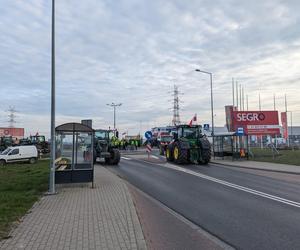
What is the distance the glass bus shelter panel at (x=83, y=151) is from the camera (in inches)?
583

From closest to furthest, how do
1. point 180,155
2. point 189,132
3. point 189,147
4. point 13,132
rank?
point 180,155, point 189,147, point 189,132, point 13,132

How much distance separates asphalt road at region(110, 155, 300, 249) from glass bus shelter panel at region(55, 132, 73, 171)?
2838 millimetres

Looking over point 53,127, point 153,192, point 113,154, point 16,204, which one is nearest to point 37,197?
point 16,204

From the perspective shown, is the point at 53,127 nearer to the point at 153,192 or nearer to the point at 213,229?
the point at 153,192

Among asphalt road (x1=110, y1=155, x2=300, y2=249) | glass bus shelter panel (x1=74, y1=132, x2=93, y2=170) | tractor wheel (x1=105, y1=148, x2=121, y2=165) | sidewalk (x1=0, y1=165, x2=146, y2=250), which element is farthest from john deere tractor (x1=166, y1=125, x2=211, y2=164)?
sidewalk (x1=0, y1=165, x2=146, y2=250)

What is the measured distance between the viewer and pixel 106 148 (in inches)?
1134

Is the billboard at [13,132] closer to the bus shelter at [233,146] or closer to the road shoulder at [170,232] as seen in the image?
the bus shelter at [233,146]

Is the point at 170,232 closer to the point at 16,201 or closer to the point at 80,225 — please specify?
the point at 80,225

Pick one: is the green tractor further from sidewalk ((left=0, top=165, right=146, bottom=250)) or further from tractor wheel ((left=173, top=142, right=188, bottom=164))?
sidewalk ((left=0, top=165, right=146, bottom=250))

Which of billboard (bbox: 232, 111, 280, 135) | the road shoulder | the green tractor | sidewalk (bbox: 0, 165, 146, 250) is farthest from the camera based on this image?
billboard (bbox: 232, 111, 280, 135)

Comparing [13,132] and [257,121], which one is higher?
[13,132]

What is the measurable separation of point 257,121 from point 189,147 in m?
12.6

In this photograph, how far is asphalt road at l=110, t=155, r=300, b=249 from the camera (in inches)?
282

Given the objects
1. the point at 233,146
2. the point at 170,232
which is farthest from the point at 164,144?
the point at 170,232
